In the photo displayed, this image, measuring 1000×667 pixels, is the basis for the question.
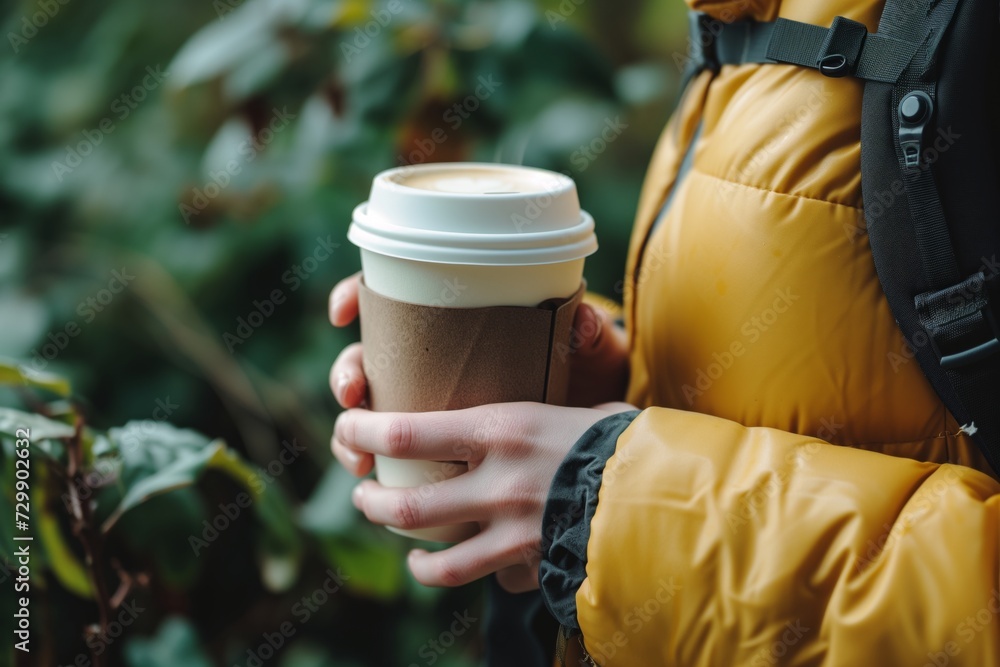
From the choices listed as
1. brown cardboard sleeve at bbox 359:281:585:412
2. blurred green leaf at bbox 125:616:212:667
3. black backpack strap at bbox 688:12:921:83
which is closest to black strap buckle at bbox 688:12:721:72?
black backpack strap at bbox 688:12:921:83

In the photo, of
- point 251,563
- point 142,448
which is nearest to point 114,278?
point 251,563

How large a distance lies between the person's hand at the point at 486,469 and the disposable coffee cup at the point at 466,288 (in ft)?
0.09

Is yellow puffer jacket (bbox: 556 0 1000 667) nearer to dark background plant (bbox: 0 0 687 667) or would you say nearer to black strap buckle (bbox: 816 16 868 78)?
black strap buckle (bbox: 816 16 868 78)

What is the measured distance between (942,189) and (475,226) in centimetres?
33

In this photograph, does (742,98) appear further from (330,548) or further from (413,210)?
(330,548)

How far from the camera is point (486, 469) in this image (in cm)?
63

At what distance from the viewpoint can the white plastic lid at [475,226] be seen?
2.01ft

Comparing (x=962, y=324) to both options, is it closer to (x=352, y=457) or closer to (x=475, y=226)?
(x=475, y=226)

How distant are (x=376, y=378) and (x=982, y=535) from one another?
48 centimetres

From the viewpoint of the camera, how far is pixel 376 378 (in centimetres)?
72

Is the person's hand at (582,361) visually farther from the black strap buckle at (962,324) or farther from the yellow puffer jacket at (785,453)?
the black strap buckle at (962,324)

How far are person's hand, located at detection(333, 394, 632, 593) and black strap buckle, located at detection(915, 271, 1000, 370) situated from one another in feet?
0.81

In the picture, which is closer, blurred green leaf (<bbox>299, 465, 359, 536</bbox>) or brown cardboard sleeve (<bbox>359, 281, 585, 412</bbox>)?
brown cardboard sleeve (<bbox>359, 281, 585, 412</bbox>)

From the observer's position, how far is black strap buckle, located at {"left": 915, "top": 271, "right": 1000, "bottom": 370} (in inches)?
19.9
